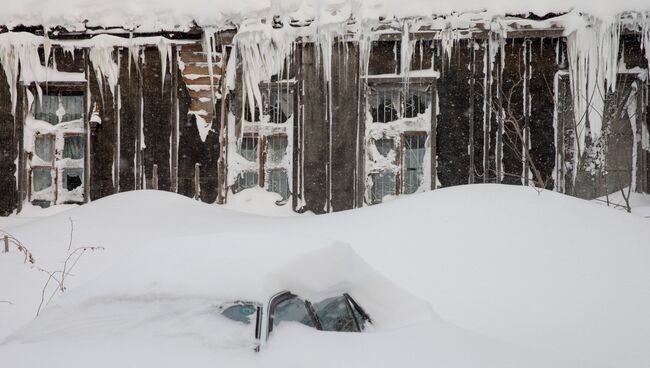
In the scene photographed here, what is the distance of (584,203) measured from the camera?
26.0 feet

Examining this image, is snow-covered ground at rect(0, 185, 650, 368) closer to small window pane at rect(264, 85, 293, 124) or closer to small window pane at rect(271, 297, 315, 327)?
small window pane at rect(271, 297, 315, 327)

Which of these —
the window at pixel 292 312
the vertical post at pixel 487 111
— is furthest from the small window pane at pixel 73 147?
the window at pixel 292 312

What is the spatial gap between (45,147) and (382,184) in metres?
5.48

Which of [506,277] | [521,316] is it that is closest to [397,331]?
[521,316]

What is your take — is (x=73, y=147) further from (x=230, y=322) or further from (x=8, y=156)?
(x=230, y=322)

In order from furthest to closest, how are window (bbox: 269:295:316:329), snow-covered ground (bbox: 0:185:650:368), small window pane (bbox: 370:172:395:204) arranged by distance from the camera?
small window pane (bbox: 370:172:395:204)
window (bbox: 269:295:316:329)
snow-covered ground (bbox: 0:185:650:368)

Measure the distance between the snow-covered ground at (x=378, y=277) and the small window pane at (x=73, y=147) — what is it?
211 cm

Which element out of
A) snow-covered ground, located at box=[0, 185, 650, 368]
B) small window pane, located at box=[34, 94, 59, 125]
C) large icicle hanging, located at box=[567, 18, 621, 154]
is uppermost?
large icicle hanging, located at box=[567, 18, 621, 154]

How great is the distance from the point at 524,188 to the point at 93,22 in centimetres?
A: 687

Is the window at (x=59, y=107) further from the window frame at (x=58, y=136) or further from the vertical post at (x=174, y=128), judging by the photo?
the vertical post at (x=174, y=128)

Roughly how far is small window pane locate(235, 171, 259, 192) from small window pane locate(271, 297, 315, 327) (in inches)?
278

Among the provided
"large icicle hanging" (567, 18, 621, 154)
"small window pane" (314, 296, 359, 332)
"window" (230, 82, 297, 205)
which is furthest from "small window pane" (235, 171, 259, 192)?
"small window pane" (314, 296, 359, 332)

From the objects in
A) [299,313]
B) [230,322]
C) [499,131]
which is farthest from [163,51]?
[230,322]

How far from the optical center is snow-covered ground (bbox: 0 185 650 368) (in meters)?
3.60
